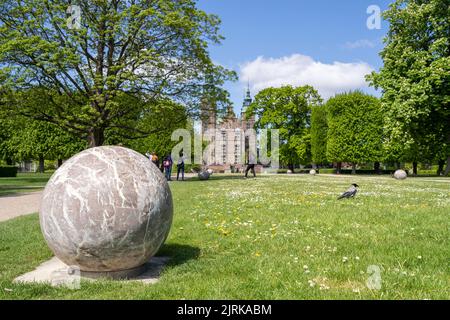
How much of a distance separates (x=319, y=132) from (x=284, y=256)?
207 ft

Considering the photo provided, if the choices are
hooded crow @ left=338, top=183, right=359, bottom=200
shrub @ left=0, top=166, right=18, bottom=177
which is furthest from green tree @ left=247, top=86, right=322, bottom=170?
hooded crow @ left=338, top=183, right=359, bottom=200

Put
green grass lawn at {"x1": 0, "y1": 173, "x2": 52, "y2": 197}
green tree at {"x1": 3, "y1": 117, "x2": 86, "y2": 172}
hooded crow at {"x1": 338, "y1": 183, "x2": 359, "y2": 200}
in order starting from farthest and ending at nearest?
green tree at {"x1": 3, "y1": 117, "x2": 86, "y2": 172} → green grass lawn at {"x1": 0, "y1": 173, "x2": 52, "y2": 197} → hooded crow at {"x1": 338, "y1": 183, "x2": 359, "y2": 200}

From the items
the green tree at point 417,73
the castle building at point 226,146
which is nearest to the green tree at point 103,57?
the green tree at point 417,73

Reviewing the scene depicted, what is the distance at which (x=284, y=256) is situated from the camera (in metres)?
6.77

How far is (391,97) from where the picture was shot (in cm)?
3144

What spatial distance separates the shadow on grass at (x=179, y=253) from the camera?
690cm

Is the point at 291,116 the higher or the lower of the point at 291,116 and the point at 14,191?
the higher

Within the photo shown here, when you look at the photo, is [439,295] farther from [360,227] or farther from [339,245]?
[360,227]

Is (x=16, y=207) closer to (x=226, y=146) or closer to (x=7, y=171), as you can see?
(x=7, y=171)

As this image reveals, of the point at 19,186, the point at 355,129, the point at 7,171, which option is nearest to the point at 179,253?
the point at 19,186

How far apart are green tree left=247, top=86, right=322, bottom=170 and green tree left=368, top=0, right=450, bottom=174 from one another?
36.5 meters

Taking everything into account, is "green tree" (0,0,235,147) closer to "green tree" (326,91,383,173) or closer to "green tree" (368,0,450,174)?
"green tree" (368,0,450,174)

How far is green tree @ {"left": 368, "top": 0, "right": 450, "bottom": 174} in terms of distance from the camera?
93.3 feet
